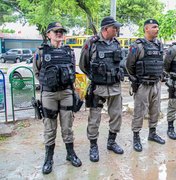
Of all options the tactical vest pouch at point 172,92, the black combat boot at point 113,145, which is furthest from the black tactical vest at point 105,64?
the tactical vest pouch at point 172,92

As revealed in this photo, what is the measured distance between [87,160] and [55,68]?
135 cm

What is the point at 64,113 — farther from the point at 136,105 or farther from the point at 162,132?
the point at 162,132

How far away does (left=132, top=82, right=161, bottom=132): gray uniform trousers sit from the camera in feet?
13.5

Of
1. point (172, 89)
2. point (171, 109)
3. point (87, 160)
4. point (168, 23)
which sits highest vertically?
point (168, 23)

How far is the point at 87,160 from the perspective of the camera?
3801mm

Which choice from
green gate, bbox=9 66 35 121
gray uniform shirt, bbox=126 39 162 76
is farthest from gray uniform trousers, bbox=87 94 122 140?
green gate, bbox=9 66 35 121

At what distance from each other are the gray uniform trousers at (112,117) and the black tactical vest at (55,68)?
672mm

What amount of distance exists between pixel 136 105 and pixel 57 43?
5.10ft

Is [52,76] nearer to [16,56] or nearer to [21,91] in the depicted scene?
[21,91]

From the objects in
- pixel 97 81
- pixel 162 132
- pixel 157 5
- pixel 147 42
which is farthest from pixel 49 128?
pixel 157 5

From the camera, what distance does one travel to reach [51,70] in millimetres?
3311

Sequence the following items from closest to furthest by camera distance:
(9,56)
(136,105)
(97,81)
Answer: (97,81), (136,105), (9,56)

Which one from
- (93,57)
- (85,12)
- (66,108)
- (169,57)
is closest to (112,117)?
(66,108)

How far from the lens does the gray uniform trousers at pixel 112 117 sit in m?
3.85
